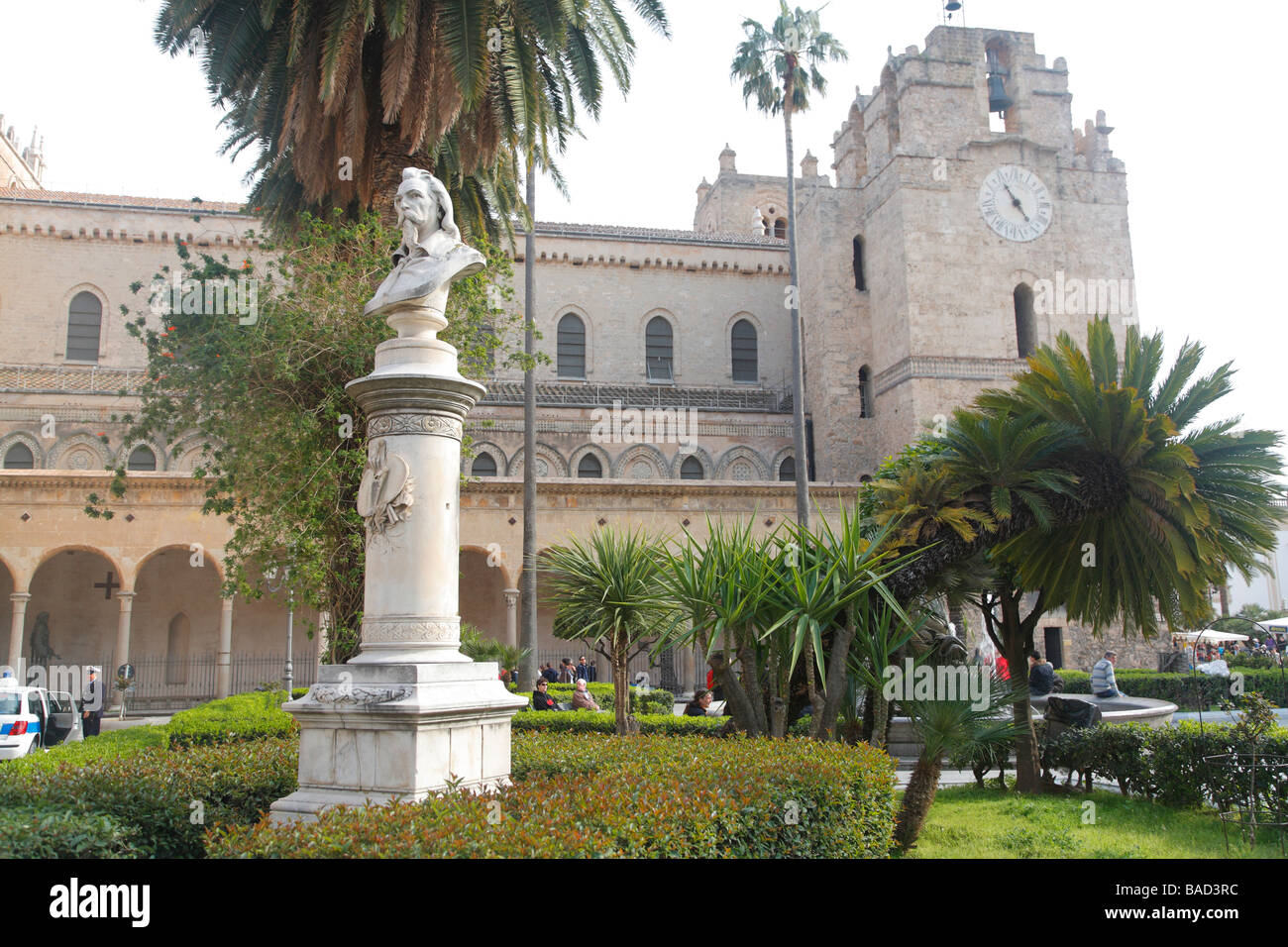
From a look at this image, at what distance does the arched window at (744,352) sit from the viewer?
38.2 meters

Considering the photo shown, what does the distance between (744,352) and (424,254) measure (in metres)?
31.5

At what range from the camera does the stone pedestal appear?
20.5 feet

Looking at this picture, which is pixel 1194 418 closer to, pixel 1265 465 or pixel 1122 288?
pixel 1265 465

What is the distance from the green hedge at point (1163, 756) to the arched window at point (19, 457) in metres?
31.0

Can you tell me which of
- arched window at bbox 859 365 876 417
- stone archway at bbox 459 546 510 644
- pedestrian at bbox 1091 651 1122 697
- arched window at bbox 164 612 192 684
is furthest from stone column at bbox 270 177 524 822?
arched window at bbox 859 365 876 417

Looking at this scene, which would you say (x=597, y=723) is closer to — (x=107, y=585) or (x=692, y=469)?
(x=107, y=585)

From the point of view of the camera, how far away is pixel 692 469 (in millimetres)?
34625

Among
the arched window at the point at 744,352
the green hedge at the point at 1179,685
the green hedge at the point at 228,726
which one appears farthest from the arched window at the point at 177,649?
the green hedge at the point at 1179,685

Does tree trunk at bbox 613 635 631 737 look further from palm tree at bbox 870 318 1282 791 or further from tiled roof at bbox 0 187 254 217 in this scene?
tiled roof at bbox 0 187 254 217

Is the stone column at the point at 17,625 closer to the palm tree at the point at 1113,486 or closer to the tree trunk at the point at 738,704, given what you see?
the tree trunk at the point at 738,704

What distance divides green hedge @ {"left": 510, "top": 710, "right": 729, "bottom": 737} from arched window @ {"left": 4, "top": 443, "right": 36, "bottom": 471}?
24.7m
